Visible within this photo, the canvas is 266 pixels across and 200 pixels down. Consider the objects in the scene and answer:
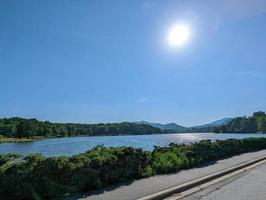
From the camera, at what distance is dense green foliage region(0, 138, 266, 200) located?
27.5ft

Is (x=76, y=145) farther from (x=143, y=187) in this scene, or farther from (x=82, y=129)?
(x=82, y=129)

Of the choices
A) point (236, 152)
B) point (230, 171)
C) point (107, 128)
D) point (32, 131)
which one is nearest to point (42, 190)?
point (230, 171)

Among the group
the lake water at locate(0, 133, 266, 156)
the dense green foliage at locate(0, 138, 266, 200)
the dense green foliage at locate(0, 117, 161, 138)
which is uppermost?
the dense green foliage at locate(0, 117, 161, 138)

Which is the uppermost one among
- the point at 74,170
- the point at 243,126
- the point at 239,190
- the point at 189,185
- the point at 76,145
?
the point at 243,126

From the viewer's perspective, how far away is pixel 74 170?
9.73m

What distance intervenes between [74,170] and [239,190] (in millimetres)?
4846

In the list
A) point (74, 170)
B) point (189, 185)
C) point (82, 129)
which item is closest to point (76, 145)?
point (189, 185)

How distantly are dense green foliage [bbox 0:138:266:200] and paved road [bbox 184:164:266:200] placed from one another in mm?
2492

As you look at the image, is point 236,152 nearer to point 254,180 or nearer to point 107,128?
point 254,180

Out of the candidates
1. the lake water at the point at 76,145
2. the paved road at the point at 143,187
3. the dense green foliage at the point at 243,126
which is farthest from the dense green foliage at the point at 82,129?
the paved road at the point at 143,187

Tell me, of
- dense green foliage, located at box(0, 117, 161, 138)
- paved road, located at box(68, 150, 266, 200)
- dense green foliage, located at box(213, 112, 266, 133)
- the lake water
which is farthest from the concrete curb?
dense green foliage, located at box(213, 112, 266, 133)

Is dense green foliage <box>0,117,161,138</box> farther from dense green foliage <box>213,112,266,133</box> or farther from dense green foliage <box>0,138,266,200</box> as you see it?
dense green foliage <box>0,138,266,200</box>

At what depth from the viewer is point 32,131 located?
13675 cm

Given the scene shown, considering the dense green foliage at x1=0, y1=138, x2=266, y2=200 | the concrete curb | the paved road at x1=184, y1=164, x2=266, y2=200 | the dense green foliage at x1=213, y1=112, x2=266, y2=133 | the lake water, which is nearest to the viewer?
the dense green foliage at x1=0, y1=138, x2=266, y2=200
